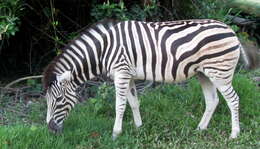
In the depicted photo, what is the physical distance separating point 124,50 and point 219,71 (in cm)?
123

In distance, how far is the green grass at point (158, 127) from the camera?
486 cm

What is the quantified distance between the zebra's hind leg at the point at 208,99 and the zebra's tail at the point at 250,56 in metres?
0.60

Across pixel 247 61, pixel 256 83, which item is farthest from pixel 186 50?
pixel 256 83

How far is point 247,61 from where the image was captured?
554cm

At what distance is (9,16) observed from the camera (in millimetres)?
5766

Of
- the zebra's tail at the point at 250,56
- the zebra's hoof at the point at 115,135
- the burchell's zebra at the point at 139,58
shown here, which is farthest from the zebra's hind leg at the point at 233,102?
the zebra's hoof at the point at 115,135

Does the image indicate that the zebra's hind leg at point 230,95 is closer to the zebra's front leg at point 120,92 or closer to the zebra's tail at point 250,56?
the zebra's tail at point 250,56

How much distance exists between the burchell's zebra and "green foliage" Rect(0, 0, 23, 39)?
1066mm

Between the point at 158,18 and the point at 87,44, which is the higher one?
the point at 158,18

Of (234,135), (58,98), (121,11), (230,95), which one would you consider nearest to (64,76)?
(58,98)

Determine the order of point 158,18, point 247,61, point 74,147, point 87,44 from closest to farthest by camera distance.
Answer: point 74,147 < point 87,44 < point 247,61 < point 158,18

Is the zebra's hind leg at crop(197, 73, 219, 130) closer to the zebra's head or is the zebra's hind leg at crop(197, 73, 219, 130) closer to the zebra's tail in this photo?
the zebra's tail

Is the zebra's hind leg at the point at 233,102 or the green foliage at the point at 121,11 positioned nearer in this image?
the zebra's hind leg at the point at 233,102

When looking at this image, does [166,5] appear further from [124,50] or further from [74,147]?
[74,147]
